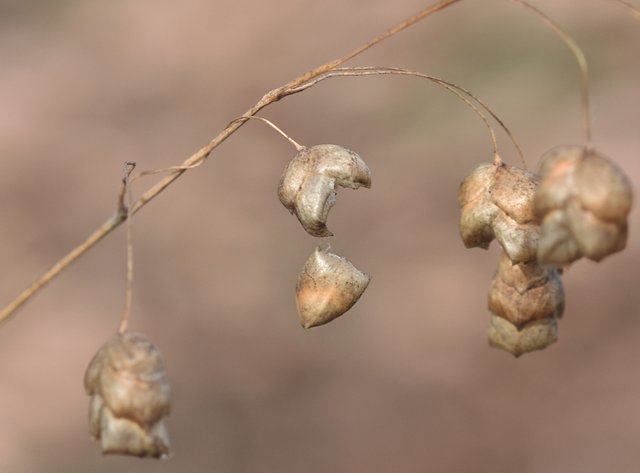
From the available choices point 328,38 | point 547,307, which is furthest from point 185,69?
point 547,307

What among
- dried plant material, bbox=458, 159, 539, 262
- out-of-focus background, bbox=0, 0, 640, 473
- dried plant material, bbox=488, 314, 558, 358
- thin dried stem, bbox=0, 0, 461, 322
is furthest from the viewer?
out-of-focus background, bbox=0, 0, 640, 473

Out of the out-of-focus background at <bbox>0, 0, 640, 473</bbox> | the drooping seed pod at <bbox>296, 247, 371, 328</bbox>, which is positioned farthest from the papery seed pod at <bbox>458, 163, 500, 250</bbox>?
the out-of-focus background at <bbox>0, 0, 640, 473</bbox>

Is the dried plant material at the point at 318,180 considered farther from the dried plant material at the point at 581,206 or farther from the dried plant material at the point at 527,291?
the dried plant material at the point at 581,206

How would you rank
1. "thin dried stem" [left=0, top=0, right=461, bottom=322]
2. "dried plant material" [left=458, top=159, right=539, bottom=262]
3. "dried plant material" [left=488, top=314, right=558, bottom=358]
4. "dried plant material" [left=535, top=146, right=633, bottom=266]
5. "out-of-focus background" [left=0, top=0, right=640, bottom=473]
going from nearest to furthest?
"dried plant material" [left=535, top=146, right=633, bottom=266]
"thin dried stem" [left=0, top=0, right=461, bottom=322]
"dried plant material" [left=458, top=159, right=539, bottom=262]
"dried plant material" [left=488, top=314, right=558, bottom=358]
"out-of-focus background" [left=0, top=0, right=640, bottom=473]

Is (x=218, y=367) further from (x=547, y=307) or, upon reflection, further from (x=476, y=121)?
(x=547, y=307)

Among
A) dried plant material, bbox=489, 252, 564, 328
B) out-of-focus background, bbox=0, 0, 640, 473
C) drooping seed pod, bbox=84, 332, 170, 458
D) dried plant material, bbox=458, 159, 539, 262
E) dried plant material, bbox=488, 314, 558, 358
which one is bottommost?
drooping seed pod, bbox=84, 332, 170, 458

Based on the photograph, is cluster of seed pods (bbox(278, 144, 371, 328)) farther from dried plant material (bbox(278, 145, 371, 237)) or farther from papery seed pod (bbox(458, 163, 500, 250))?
papery seed pod (bbox(458, 163, 500, 250))

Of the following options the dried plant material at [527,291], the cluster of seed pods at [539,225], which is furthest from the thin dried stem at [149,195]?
the dried plant material at [527,291]
